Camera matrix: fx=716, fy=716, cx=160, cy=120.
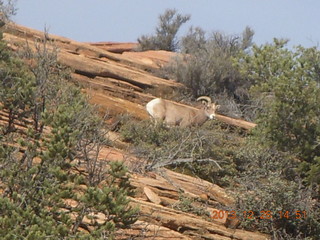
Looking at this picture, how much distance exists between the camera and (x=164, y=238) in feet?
32.1

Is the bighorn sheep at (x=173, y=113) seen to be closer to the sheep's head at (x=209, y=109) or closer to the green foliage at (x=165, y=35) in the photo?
the sheep's head at (x=209, y=109)

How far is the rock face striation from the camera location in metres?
10.3

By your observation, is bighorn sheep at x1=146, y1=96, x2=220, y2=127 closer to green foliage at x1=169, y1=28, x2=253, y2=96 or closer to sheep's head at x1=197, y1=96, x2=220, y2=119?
sheep's head at x1=197, y1=96, x2=220, y2=119

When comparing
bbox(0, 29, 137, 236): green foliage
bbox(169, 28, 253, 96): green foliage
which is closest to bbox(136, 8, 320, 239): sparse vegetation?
bbox(0, 29, 137, 236): green foliage

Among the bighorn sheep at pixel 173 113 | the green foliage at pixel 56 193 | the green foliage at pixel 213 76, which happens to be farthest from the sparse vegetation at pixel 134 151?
the green foliage at pixel 213 76

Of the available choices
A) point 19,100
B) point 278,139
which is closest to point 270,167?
point 278,139

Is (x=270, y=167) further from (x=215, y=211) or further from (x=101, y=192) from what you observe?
(x=101, y=192)

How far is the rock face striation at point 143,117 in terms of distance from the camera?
1030 centimetres

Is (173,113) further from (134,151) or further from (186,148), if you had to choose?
(134,151)

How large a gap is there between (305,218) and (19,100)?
5082 mm
